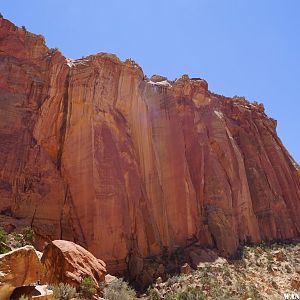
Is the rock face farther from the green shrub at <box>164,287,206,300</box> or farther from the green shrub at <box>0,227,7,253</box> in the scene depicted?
the green shrub at <box>164,287,206,300</box>

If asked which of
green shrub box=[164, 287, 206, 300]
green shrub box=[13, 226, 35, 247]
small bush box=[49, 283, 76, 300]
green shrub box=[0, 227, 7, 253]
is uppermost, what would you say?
green shrub box=[13, 226, 35, 247]

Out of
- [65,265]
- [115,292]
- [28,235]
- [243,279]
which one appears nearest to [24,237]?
[28,235]

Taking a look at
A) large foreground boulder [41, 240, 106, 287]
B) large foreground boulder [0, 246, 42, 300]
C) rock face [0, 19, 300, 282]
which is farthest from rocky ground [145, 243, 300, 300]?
large foreground boulder [0, 246, 42, 300]

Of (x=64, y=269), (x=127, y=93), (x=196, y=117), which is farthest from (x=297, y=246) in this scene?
(x=64, y=269)

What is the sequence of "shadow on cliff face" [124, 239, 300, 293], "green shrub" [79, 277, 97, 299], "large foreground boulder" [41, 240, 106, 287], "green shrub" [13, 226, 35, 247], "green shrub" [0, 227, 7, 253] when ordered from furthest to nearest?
1. "shadow on cliff face" [124, 239, 300, 293]
2. "green shrub" [13, 226, 35, 247]
3. "green shrub" [0, 227, 7, 253]
4. "large foreground boulder" [41, 240, 106, 287]
5. "green shrub" [79, 277, 97, 299]

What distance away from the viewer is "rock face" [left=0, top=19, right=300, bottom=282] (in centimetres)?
2741

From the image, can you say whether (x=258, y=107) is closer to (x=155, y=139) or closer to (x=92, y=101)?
(x=155, y=139)

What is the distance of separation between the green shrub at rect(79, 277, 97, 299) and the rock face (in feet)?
37.4

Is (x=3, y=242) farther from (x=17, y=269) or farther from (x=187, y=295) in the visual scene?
(x=17, y=269)

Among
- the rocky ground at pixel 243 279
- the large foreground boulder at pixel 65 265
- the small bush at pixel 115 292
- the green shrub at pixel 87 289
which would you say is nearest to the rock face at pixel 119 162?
the rocky ground at pixel 243 279

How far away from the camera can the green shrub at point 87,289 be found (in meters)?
14.2

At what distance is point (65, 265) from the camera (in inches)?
631

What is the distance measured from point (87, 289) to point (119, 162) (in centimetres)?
1667

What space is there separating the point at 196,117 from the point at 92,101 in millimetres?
11857
